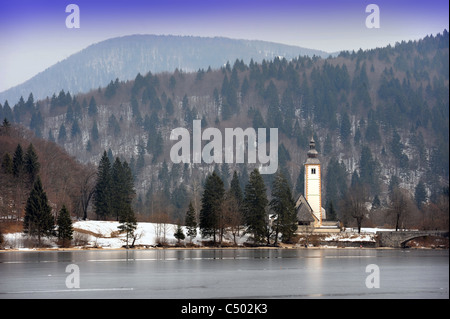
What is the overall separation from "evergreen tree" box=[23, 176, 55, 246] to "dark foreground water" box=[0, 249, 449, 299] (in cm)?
1369

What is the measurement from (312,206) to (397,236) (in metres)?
24.0

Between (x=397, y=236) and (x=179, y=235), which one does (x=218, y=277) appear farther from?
(x=397, y=236)

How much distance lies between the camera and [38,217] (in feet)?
300

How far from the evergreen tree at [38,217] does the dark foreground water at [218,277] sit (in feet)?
44.9

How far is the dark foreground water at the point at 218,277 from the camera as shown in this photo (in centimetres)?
4512

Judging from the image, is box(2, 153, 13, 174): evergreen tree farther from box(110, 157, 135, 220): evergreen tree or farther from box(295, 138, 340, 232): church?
box(295, 138, 340, 232): church

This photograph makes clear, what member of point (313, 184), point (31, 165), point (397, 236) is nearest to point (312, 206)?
point (313, 184)

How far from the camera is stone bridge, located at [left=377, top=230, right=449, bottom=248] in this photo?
10216 cm

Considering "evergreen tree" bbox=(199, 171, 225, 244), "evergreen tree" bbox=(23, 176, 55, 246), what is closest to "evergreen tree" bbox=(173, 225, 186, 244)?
"evergreen tree" bbox=(199, 171, 225, 244)

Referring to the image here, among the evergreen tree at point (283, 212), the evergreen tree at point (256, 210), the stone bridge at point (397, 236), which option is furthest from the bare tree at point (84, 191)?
the stone bridge at point (397, 236)

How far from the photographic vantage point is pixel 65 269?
6097 cm

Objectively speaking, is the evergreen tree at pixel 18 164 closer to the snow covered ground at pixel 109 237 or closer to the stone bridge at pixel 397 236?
the snow covered ground at pixel 109 237
